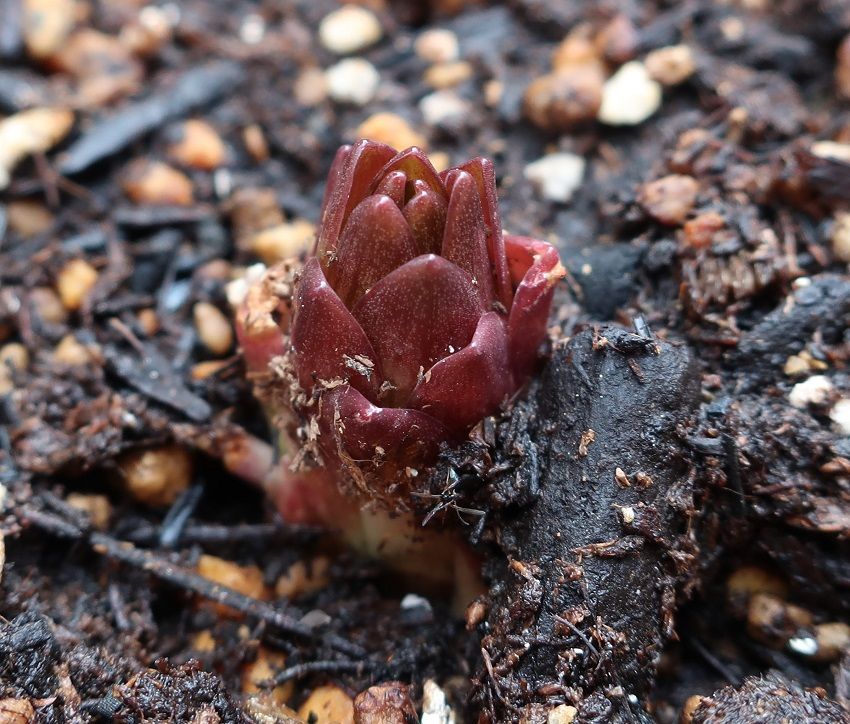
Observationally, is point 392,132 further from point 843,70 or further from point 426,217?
point 843,70

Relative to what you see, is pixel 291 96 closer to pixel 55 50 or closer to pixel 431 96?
pixel 431 96

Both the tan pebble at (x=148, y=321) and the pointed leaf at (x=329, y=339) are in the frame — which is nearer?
the pointed leaf at (x=329, y=339)

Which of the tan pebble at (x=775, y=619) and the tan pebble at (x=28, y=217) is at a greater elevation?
the tan pebble at (x=28, y=217)

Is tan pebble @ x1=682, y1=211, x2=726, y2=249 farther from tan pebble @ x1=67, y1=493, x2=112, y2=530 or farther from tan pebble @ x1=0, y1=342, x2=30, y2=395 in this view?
tan pebble @ x1=0, y1=342, x2=30, y2=395

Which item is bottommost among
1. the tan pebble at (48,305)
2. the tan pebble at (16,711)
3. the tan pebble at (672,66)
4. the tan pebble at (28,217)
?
the tan pebble at (16,711)

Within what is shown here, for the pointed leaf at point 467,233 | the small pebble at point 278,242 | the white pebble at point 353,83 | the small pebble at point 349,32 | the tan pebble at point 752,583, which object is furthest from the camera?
the small pebble at point 349,32

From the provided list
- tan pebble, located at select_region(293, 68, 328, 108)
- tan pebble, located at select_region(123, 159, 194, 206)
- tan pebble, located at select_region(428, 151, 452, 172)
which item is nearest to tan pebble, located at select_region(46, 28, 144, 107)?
tan pebble, located at select_region(123, 159, 194, 206)

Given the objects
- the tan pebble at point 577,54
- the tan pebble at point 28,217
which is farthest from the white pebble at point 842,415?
the tan pebble at point 28,217

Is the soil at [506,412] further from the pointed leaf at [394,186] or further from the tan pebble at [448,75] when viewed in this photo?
the pointed leaf at [394,186]
